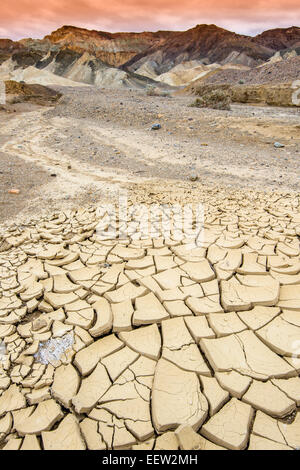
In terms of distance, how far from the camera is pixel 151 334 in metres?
1.56

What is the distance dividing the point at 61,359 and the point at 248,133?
683 cm

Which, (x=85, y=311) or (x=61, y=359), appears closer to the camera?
(x=61, y=359)

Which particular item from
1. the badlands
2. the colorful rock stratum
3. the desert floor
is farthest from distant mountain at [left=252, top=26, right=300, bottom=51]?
the colorful rock stratum

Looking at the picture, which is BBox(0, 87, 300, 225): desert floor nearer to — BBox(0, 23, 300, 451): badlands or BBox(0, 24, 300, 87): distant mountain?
BBox(0, 23, 300, 451): badlands

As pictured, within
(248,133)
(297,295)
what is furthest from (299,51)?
(297,295)

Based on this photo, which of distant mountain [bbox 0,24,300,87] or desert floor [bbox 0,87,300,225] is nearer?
desert floor [bbox 0,87,300,225]

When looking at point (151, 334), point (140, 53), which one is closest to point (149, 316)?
point (151, 334)

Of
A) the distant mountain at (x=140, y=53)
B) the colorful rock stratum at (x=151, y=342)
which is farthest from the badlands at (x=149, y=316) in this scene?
the distant mountain at (x=140, y=53)

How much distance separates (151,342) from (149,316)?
18 centimetres

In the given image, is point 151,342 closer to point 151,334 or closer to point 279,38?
point 151,334

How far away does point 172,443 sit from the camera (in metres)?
1.08

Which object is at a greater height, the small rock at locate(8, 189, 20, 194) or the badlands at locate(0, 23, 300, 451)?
the small rock at locate(8, 189, 20, 194)

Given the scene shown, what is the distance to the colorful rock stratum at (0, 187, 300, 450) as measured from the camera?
114 cm

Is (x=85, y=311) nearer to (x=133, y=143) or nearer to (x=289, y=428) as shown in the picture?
(x=289, y=428)
